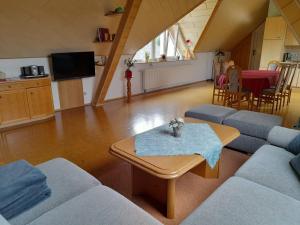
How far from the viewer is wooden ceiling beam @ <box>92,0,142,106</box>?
381 cm

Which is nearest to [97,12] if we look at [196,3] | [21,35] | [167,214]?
[21,35]

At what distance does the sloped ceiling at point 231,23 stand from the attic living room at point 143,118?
2.1 inches

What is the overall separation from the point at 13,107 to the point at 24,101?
0.20 meters

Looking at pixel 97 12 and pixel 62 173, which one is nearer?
pixel 62 173

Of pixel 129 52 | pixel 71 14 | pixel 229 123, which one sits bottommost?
pixel 229 123

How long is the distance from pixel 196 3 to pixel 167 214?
Result: 4769 mm

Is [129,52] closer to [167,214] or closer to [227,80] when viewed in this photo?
[227,80]

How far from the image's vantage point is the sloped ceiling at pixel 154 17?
4.64 meters

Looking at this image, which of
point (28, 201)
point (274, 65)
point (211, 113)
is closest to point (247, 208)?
point (28, 201)

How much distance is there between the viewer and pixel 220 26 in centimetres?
705

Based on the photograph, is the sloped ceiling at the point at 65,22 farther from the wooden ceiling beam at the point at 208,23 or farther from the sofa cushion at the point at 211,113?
the sofa cushion at the point at 211,113

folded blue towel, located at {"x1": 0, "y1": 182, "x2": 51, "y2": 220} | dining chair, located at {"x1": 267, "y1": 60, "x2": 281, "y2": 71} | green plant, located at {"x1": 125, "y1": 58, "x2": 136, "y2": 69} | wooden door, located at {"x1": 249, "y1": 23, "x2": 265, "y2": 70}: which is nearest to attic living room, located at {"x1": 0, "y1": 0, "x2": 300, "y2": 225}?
folded blue towel, located at {"x1": 0, "y1": 182, "x2": 51, "y2": 220}

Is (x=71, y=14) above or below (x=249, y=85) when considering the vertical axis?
above

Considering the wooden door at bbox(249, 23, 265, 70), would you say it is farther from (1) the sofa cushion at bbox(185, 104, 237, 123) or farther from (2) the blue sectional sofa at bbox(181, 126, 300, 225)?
(2) the blue sectional sofa at bbox(181, 126, 300, 225)
